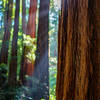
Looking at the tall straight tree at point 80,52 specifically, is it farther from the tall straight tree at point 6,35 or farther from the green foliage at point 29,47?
the tall straight tree at point 6,35

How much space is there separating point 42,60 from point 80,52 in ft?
19.4

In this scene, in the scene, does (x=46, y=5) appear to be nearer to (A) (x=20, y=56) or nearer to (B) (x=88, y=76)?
(A) (x=20, y=56)

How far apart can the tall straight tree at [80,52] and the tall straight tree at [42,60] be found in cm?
561

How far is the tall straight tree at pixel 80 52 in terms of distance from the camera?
0.68 metres

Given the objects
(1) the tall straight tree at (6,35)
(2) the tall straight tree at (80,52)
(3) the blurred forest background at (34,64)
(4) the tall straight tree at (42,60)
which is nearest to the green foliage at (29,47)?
(3) the blurred forest background at (34,64)

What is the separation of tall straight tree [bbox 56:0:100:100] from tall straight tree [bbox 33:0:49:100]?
221 inches

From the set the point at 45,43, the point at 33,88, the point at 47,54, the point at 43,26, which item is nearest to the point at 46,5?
the point at 43,26

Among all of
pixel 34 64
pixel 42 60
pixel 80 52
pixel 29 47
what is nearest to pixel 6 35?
pixel 29 47

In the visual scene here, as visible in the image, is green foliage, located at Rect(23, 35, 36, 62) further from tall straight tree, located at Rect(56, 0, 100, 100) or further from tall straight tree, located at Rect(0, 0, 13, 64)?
tall straight tree, located at Rect(56, 0, 100, 100)

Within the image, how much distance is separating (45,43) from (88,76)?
20.0 ft

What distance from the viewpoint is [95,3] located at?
0.69 m

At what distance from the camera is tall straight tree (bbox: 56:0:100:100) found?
26.6 inches

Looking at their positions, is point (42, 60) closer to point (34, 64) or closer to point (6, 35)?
point (34, 64)

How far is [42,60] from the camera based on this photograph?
661 centimetres
